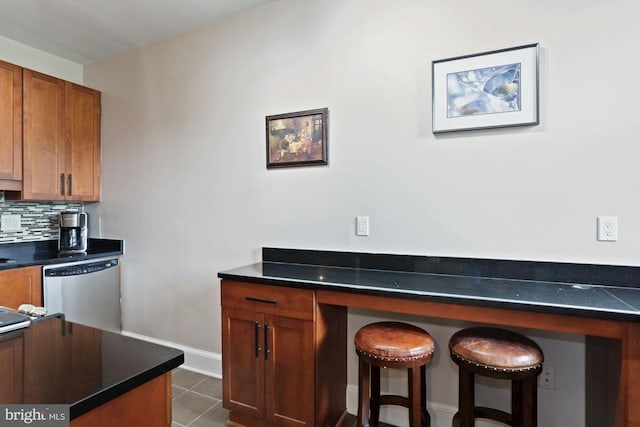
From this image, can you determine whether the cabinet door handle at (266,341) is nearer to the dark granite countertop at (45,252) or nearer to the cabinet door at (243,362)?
the cabinet door at (243,362)

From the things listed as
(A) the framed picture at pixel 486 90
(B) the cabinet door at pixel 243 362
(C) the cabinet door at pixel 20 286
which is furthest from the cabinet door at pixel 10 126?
(A) the framed picture at pixel 486 90

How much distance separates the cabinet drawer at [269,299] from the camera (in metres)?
1.82

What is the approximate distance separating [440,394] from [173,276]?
7.21 ft

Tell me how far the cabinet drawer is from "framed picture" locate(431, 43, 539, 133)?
1206 millimetres

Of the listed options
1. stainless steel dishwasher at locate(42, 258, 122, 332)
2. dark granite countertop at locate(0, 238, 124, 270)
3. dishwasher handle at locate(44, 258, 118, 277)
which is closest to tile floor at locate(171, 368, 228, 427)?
stainless steel dishwasher at locate(42, 258, 122, 332)

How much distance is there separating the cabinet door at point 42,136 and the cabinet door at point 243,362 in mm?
2099

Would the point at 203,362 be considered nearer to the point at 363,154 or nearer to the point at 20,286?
the point at 20,286

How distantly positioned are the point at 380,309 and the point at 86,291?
2578 millimetres

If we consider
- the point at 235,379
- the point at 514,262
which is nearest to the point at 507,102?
the point at 514,262

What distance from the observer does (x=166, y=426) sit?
90cm

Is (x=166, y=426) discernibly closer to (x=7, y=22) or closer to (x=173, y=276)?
(x=173, y=276)

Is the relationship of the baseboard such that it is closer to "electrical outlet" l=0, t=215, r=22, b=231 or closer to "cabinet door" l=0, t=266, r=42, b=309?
"cabinet door" l=0, t=266, r=42, b=309

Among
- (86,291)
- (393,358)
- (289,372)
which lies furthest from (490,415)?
(86,291)

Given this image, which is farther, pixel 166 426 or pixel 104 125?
pixel 104 125
